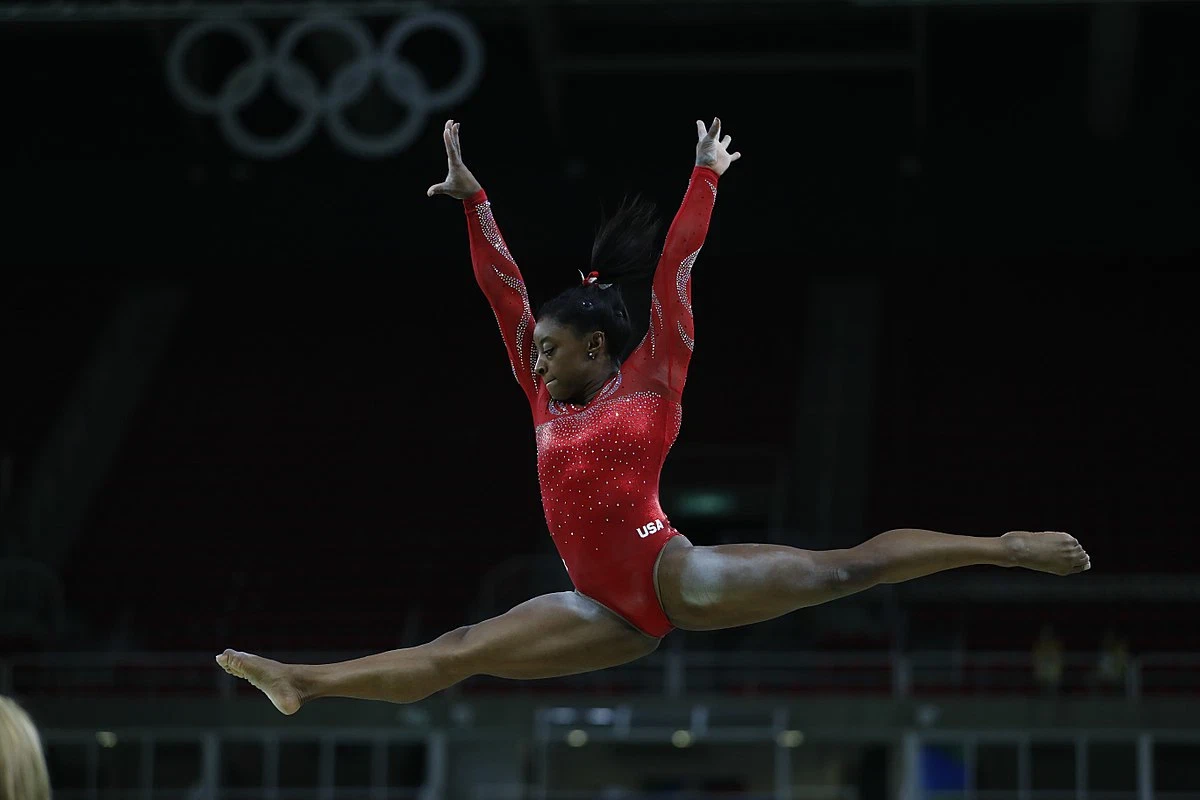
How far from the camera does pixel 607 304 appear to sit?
580 cm

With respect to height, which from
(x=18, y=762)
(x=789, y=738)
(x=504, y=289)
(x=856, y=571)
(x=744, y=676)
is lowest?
(x=18, y=762)

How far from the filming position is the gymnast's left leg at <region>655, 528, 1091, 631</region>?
511cm

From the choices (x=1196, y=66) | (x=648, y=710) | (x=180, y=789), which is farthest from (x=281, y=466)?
(x=1196, y=66)

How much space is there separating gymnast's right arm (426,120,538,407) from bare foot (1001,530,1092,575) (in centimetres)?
169

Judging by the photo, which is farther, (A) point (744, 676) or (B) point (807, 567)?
(A) point (744, 676)

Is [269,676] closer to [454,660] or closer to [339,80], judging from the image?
[454,660]

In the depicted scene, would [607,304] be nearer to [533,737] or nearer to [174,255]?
[533,737]

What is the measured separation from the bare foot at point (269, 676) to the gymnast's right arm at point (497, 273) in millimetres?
1275

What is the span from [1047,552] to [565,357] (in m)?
1.63

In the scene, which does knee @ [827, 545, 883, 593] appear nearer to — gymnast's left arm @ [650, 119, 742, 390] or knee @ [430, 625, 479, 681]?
gymnast's left arm @ [650, 119, 742, 390]

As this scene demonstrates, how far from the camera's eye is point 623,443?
5.62m

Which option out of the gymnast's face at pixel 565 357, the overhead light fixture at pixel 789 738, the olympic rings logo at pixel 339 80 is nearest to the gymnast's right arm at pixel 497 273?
the gymnast's face at pixel 565 357

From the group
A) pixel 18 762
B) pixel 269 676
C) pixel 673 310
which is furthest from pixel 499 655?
pixel 18 762

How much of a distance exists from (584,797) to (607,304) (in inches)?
481
